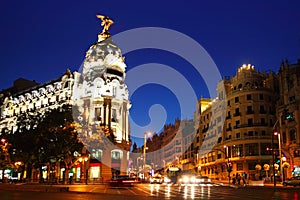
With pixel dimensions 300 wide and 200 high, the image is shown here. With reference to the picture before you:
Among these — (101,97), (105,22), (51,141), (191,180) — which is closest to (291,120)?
(191,180)

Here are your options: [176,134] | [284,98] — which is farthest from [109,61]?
[176,134]

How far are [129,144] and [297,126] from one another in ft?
127

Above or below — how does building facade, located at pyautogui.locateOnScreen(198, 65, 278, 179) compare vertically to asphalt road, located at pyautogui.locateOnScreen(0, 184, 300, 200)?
above

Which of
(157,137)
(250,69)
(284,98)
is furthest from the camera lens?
(157,137)

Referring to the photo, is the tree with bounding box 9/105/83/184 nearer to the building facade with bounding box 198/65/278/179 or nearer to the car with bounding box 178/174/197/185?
the car with bounding box 178/174/197/185

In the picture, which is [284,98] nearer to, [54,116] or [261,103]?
[261,103]

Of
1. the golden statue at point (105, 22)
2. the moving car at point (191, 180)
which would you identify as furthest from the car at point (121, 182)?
the golden statue at point (105, 22)

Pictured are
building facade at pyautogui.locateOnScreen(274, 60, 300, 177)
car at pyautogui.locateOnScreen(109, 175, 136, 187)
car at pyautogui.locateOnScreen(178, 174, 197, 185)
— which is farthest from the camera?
building facade at pyautogui.locateOnScreen(274, 60, 300, 177)

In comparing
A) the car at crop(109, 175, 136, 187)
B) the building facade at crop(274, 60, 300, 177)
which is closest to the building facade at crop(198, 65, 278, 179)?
the building facade at crop(274, 60, 300, 177)

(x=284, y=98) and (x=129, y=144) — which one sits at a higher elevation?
(x=284, y=98)

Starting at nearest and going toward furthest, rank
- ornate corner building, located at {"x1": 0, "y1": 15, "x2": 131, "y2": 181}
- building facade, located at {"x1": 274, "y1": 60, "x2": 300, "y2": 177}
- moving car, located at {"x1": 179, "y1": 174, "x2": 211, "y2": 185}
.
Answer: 1. moving car, located at {"x1": 179, "y1": 174, "x2": 211, "y2": 185}
2. building facade, located at {"x1": 274, "y1": 60, "x2": 300, "y2": 177}
3. ornate corner building, located at {"x1": 0, "y1": 15, "x2": 131, "y2": 181}

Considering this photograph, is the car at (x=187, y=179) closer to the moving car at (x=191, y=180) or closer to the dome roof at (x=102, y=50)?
the moving car at (x=191, y=180)

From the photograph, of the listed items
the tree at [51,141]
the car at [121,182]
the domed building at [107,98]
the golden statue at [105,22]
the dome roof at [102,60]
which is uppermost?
the golden statue at [105,22]

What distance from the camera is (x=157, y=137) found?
7106 inches
